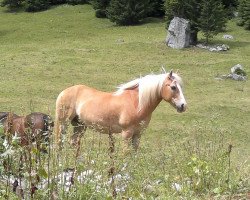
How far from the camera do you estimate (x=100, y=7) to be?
4178cm

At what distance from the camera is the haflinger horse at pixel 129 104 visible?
11.3 meters

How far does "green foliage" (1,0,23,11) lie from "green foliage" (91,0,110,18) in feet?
22.3

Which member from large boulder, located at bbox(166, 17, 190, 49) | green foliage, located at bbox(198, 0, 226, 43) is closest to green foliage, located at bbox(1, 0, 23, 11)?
large boulder, located at bbox(166, 17, 190, 49)

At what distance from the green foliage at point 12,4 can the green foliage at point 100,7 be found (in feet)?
22.3

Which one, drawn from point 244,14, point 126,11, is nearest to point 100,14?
point 126,11

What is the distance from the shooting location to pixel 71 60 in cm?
2759

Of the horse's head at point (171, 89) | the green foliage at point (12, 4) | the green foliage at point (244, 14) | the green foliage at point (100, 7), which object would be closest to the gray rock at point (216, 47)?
the green foliage at point (244, 14)

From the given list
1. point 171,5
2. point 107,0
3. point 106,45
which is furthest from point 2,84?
point 107,0

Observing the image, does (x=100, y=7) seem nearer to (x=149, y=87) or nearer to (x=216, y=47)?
(x=216, y=47)

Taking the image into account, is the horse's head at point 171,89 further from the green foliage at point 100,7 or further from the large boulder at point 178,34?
the green foliage at point 100,7

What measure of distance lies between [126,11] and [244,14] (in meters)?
7.53

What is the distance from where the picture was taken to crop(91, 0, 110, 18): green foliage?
4150cm

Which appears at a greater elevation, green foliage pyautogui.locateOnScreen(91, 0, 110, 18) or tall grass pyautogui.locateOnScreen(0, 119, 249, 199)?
tall grass pyautogui.locateOnScreen(0, 119, 249, 199)

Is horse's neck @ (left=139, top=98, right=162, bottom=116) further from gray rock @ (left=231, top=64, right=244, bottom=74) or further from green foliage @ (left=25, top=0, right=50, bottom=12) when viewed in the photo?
green foliage @ (left=25, top=0, right=50, bottom=12)
